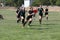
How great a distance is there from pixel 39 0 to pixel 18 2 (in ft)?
25.4

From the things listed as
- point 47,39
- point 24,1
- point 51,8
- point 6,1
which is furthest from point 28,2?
point 47,39

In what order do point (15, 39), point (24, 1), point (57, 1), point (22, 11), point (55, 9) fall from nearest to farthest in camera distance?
point (15, 39) → point (22, 11) → point (55, 9) → point (57, 1) → point (24, 1)

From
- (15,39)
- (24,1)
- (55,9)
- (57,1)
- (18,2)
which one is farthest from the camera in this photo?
(24,1)

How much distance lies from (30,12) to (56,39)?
8247 mm

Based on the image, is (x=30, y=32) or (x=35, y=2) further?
(x=35, y=2)

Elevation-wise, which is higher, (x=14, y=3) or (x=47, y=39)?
(x=47, y=39)

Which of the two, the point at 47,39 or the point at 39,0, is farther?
the point at 39,0

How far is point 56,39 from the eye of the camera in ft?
50.5

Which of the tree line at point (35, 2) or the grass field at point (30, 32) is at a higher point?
the grass field at point (30, 32)

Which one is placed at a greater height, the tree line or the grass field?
the grass field

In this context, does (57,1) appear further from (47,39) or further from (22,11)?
(47,39)

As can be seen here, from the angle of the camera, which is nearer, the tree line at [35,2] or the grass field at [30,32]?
the grass field at [30,32]

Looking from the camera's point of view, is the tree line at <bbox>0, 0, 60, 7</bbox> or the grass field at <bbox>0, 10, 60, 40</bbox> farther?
the tree line at <bbox>0, 0, 60, 7</bbox>

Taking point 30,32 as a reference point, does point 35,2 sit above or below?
below
